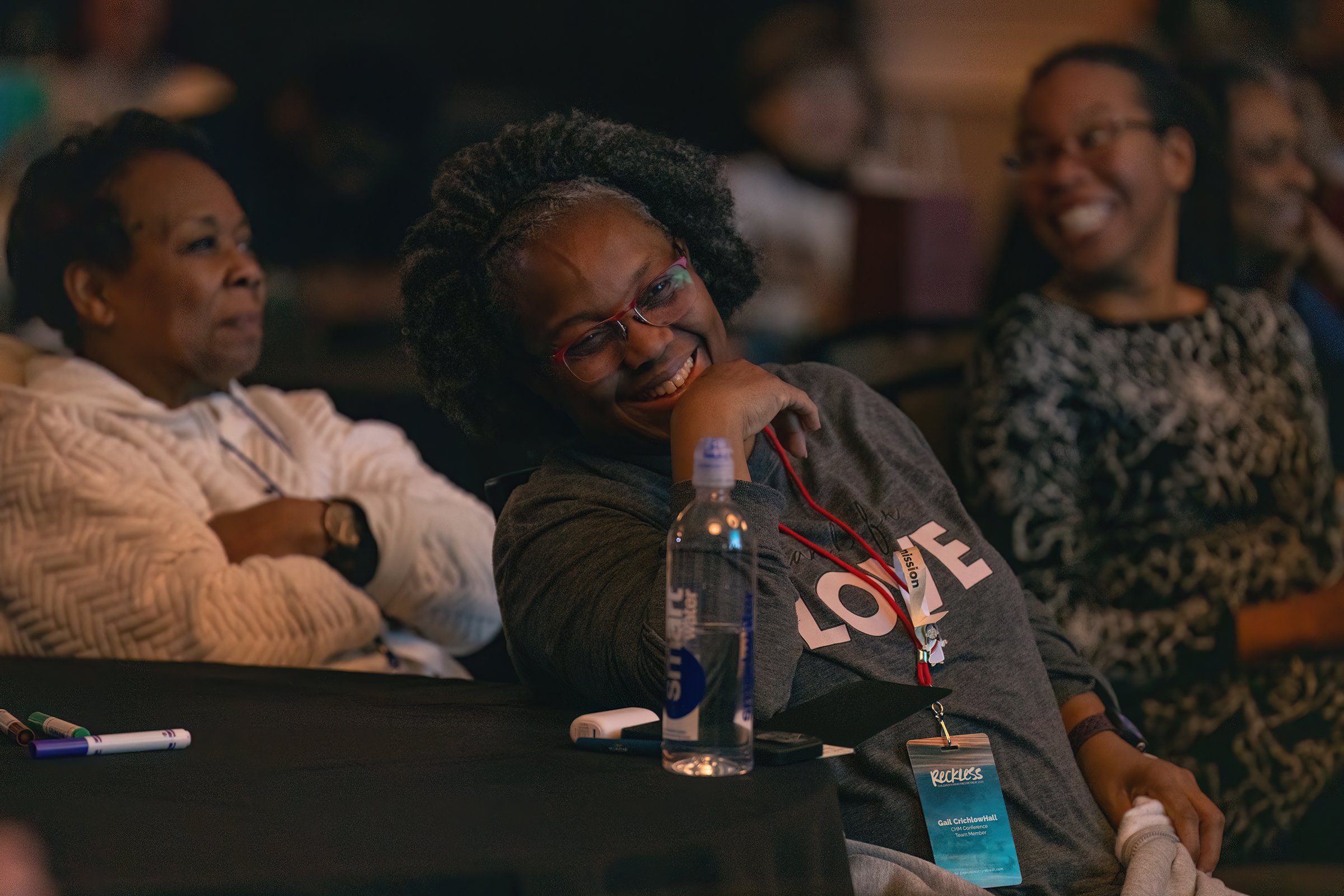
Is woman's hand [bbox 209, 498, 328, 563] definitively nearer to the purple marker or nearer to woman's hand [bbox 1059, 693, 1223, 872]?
the purple marker

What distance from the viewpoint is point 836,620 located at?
1.26 meters

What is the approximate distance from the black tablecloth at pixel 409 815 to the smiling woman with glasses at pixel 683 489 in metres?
0.18

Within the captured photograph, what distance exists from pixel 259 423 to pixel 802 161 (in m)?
1.23

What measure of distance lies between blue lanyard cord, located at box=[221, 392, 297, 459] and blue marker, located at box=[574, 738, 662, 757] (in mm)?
1308

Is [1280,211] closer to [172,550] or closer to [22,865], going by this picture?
[172,550]

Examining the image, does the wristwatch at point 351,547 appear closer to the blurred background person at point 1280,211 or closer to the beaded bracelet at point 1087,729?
the beaded bracelet at point 1087,729

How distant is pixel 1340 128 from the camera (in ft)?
8.38

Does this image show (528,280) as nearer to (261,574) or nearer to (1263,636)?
(261,574)

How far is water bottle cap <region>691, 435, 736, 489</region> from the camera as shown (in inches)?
39.3

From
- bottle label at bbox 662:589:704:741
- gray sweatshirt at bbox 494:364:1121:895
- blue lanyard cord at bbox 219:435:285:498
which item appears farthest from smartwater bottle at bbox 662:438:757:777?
blue lanyard cord at bbox 219:435:285:498

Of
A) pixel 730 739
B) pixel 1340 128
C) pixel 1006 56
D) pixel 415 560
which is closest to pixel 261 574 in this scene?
pixel 415 560

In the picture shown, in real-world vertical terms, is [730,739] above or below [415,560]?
below

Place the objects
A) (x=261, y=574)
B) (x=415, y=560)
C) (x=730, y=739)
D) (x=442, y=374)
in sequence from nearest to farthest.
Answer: (x=730, y=739)
(x=442, y=374)
(x=261, y=574)
(x=415, y=560)

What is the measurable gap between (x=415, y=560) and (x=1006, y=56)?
1644 mm
